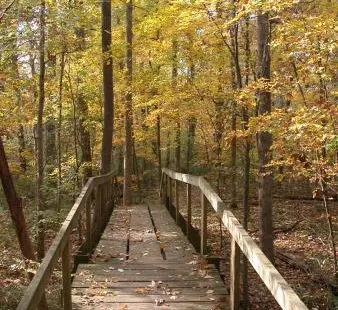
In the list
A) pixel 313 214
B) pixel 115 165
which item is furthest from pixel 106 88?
pixel 115 165

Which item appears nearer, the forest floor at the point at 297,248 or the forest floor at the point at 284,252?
the forest floor at the point at 284,252

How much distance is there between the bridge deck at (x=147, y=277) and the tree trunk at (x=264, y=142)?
176cm

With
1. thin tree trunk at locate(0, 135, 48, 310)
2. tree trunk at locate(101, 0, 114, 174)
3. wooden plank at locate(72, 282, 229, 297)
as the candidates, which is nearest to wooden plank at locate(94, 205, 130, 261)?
thin tree trunk at locate(0, 135, 48, 310)

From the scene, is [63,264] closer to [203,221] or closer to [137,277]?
[137,277]

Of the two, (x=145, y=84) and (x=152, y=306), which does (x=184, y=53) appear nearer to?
(x=145, y=84)

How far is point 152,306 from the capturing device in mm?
4812

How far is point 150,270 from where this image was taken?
6.13m

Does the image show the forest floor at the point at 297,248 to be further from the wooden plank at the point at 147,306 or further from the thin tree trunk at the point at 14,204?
the thin tree trunk at the point at 14,204

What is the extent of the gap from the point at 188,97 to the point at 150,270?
27.8 ft

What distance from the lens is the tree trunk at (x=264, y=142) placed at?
8.45 m

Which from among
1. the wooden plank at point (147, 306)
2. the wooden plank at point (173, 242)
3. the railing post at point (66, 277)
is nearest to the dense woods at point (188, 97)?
the wooden plank at point (147, 306)

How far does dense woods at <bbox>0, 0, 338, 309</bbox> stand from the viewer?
23.8 ft

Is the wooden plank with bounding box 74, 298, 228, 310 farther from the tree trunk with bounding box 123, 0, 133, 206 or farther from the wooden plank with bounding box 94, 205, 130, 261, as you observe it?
the tree trunk with bounding box 123, 0, 133, 206

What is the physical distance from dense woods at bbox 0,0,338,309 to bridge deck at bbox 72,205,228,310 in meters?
0.90
